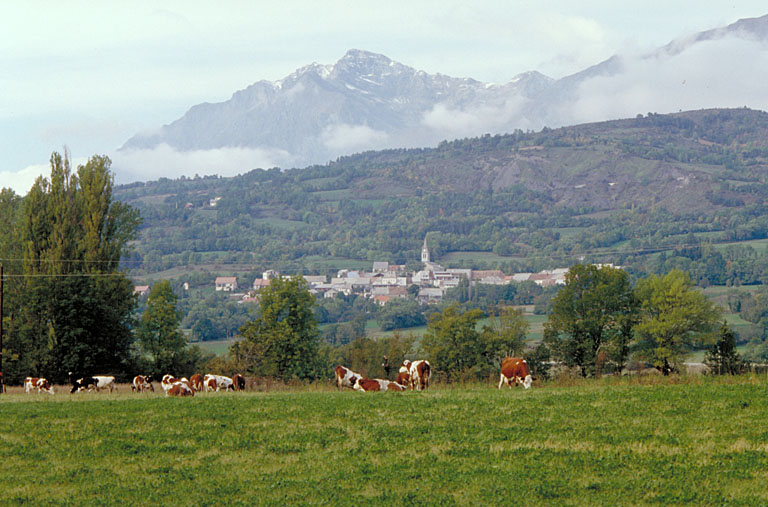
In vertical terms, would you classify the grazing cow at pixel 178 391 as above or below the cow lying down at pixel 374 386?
above

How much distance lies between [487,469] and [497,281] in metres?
174

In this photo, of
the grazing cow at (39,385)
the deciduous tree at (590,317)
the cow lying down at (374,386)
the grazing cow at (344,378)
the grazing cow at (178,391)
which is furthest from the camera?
the deciduous tree at (590,317)

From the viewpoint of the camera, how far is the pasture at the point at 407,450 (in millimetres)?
13477

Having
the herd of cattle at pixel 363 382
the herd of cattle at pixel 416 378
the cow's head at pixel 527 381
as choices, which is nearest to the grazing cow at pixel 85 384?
the herd of cattle at pixel 363 382

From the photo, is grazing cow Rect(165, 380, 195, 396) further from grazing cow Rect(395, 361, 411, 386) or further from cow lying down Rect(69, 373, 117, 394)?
cow lying down Rect(69, 373, 117, 394)

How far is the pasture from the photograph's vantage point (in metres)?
13.5

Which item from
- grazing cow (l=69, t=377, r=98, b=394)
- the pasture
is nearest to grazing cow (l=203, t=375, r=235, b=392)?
grazing cow (l=69, t=377, r=98, b=394)

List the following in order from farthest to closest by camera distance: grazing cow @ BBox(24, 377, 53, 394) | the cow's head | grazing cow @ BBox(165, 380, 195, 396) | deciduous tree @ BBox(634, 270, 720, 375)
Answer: deciduous tree @ BBox(634, 270, 720, 375), grazing cow @ BBox(24, 377, 53, 394), grazing cow @ BBox(165, 380, 195, 396), the cow's head

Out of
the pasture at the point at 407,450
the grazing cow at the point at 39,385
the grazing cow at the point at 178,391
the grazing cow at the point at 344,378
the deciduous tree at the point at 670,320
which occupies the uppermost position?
the pasture at the point at 407,450

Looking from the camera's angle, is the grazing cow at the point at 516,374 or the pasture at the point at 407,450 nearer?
the pasture at the point at 407,450

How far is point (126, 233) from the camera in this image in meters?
61.6

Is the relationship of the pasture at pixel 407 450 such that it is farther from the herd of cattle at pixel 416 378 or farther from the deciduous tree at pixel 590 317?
the deciduous tree at pixel 590 317

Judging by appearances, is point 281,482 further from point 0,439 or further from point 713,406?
point 713,406

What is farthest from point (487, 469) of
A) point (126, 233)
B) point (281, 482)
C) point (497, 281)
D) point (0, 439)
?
point (497, 281)
